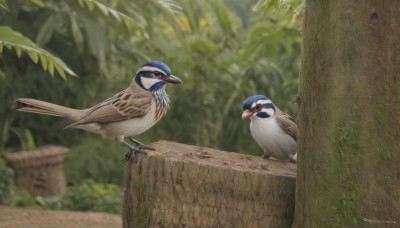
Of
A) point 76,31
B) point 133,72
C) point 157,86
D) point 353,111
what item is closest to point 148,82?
point 157,86

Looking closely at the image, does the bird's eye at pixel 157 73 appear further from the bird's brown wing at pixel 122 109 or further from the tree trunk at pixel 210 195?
the tree trunk at pixel 210 195

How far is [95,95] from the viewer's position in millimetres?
10383

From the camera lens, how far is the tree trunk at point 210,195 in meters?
4.48

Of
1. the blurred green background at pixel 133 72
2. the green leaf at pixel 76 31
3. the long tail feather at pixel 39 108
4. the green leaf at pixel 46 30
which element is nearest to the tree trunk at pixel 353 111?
the long tail feather at pixel 39 108

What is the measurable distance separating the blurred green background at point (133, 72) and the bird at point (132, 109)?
305cm

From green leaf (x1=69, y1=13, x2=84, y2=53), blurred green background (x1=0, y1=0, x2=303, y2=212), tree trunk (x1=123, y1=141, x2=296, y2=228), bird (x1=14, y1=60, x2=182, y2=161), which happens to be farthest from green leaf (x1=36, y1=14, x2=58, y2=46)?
tree trunk (x1=123, y1=141, x2=296, y2=228)

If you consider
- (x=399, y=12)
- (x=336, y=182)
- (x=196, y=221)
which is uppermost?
(x=399, y=12)

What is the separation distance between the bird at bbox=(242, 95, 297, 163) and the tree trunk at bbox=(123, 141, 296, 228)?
1.16m

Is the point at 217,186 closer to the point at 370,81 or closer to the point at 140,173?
the point at 140,173

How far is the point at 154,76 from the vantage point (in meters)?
5.73

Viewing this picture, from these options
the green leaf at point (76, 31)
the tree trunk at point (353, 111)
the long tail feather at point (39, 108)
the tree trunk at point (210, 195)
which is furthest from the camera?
the green leaf at point (76, 31)

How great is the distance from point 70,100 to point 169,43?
180 cm

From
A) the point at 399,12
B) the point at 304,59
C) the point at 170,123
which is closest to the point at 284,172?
the point at 304,59

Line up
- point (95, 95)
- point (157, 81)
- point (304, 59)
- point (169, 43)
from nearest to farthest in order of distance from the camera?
point (304, 59) → point (157, 81) → point (95, 95) → point (169, 43)
